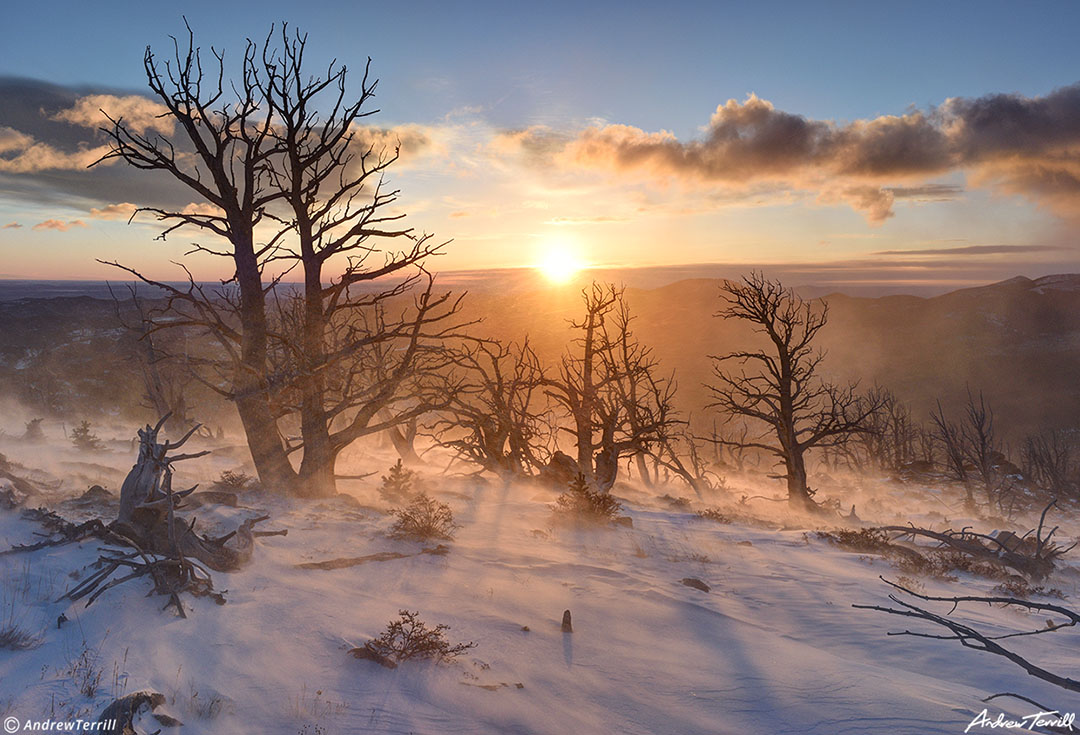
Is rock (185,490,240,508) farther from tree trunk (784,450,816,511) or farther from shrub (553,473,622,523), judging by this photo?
tree trunk (784,450,816,511)

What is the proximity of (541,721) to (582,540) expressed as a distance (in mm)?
5384

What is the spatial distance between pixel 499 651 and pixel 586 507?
6.08 m

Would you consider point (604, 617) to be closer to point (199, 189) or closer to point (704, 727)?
point (704, 727)

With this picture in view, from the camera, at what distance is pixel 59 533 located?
240 inches

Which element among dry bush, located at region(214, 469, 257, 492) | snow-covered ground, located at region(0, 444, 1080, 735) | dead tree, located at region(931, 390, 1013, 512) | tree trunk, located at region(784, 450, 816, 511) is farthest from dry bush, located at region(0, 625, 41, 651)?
dead tree, located at region(931, 390, 1013, 512)

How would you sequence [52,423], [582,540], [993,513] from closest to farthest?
1. [582,540]
2. [52,423]
3. [993,513]

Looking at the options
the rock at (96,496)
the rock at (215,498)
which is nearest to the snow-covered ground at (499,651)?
the rock at (215,498)

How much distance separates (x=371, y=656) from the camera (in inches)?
182

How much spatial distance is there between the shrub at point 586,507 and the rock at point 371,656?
6.43 m

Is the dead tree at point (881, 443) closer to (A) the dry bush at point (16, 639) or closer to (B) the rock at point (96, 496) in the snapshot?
(B) the rock at point (96, 496)

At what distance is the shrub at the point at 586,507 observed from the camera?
35.4 feet

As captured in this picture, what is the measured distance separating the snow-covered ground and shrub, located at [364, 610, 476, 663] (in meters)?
0.11

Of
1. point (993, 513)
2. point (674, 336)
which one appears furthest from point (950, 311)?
point (993, 513)

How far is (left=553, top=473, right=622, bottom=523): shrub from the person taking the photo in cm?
1079
